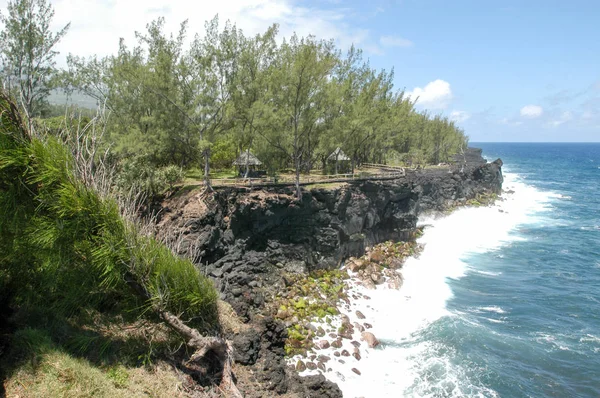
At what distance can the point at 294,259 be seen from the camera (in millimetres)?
31359

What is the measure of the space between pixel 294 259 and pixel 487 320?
16.2 m

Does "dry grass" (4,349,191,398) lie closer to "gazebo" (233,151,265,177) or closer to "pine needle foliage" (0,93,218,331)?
"pine needle foliage" (0,93,218,331)

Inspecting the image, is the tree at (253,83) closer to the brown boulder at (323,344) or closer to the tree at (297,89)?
the tree at (297,89)

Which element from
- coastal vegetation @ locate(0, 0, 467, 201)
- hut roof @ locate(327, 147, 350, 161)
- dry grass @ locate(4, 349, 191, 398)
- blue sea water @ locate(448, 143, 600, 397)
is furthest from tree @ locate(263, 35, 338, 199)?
dry grass @ locate(4, 349, 191, 398)

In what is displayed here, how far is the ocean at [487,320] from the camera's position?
66.9 feet

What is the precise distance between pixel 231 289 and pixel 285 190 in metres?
12.3

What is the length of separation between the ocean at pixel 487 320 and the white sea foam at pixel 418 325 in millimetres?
70

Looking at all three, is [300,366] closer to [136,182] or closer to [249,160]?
[136,182]

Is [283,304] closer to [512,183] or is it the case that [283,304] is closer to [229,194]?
[229,194]

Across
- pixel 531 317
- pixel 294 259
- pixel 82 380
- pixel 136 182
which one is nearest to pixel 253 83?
pixel 136 182

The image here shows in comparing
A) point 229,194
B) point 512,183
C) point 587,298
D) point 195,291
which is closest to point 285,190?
point 229,194

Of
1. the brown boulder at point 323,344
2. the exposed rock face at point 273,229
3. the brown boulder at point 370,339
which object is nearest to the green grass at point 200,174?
the exposed rock face at point 273,229

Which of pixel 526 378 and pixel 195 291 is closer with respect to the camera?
pixel 195 291

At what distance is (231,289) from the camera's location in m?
24.2
